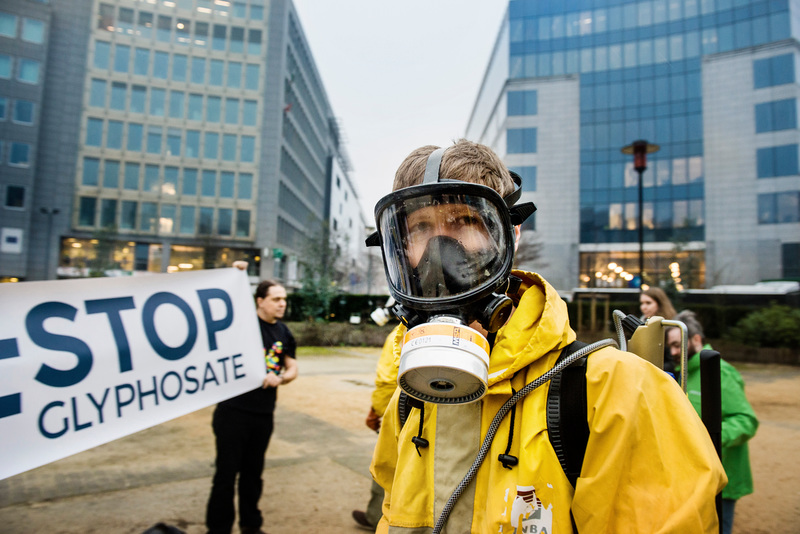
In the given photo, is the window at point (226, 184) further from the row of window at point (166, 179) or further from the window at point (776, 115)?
the window at point (776, 115)

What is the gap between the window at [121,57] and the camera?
38312 millimetres

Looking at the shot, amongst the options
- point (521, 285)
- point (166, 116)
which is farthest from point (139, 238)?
point (521, 285)

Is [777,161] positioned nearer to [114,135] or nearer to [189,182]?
[189,182]

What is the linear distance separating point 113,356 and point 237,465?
1169 mm

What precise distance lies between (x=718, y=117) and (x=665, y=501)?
4154 centimetres

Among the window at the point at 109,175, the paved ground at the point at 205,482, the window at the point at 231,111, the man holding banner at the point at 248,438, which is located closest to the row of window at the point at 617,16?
the window at the point at 231,111

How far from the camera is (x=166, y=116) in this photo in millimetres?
38969

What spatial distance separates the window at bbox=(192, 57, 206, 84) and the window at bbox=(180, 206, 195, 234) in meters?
10.5

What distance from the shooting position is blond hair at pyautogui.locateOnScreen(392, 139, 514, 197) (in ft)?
4.25

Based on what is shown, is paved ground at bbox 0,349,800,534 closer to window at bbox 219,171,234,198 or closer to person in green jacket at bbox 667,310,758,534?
person in green jacket at bbox 667,310,758,534

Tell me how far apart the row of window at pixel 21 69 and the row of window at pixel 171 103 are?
3.66 m

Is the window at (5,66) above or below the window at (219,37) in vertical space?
below

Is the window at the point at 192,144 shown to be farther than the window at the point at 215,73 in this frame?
No

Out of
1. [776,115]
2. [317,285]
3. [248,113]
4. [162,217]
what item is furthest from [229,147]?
[776,115]
